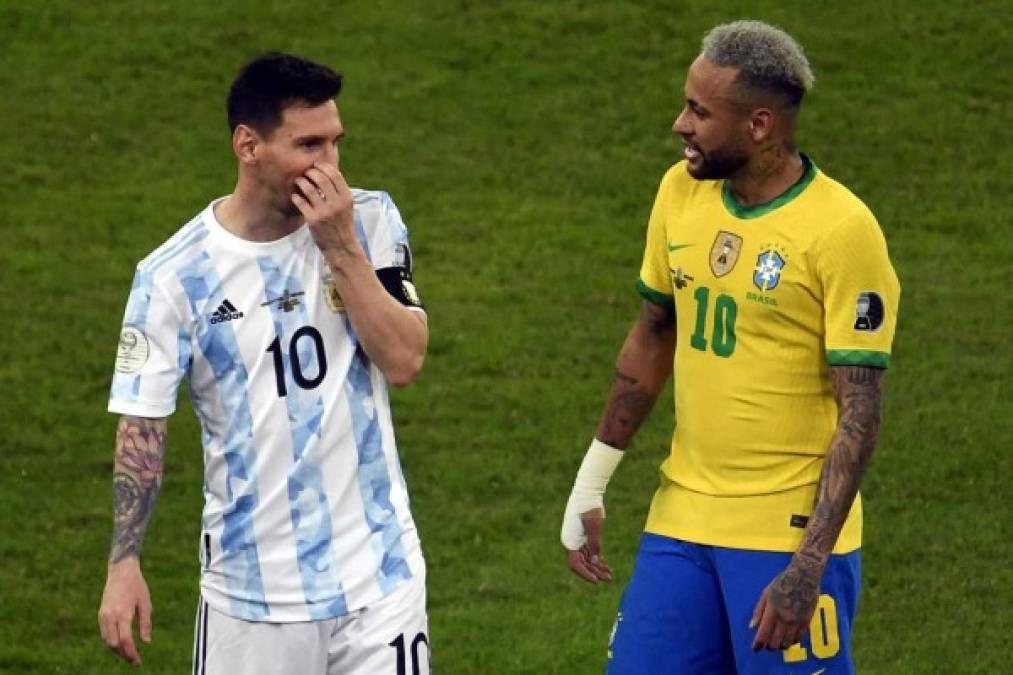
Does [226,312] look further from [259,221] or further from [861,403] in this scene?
[861,403]

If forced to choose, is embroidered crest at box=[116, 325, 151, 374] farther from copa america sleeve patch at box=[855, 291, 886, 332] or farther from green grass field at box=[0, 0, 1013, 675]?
green grass field at box=[0, 0, 1013, 675]

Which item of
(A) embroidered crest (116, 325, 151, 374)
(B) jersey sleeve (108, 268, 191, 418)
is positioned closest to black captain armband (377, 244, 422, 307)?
(B) jersey sleeve (108, 268, 191, 418)

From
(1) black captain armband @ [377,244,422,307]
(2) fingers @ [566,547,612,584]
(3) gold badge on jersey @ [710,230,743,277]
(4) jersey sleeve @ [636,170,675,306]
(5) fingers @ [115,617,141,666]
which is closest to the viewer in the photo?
(5) fingers @ [115,617,141,666]

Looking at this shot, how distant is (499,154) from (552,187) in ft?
2.41

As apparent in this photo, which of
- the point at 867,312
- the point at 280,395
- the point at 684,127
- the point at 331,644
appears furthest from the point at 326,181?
the point at 867,312

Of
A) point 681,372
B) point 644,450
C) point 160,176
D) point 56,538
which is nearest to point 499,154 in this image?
point 160,176

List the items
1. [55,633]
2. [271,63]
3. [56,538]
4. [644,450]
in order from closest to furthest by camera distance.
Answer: [271,63], [55,633], [56,538], [644,450]

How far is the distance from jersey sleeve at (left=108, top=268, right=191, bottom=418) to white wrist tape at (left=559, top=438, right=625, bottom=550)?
146 centimetres

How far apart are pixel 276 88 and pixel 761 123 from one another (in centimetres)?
141

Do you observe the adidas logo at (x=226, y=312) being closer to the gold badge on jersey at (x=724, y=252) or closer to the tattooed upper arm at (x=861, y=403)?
the gold badge on jersey at (x=724, y=252)

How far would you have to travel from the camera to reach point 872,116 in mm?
16203

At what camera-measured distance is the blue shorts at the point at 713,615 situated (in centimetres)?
609

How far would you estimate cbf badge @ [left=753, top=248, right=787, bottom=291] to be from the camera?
19.7 feet

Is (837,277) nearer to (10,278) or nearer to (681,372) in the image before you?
(681,372)
